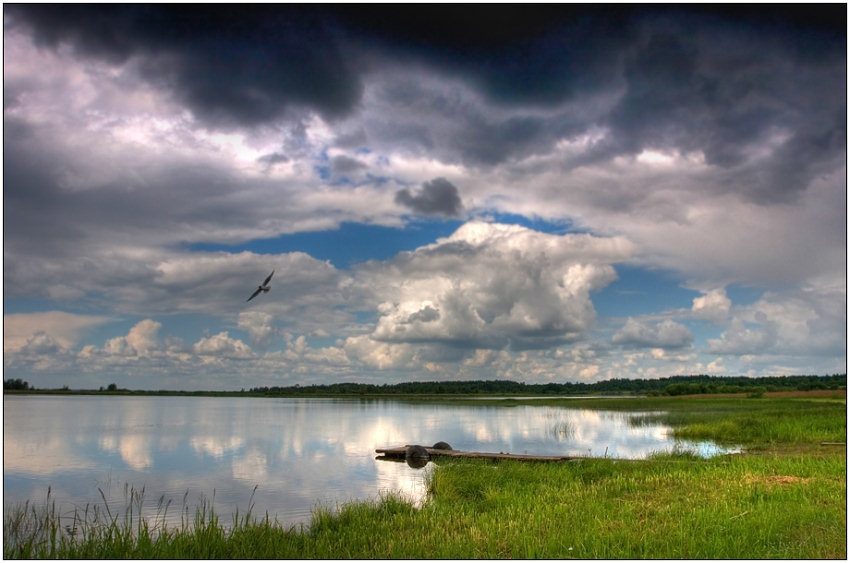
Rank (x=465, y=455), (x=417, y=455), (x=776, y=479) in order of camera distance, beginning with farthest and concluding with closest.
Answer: (x=417, y=455), (x=465, y=455), (x=776, y=479)

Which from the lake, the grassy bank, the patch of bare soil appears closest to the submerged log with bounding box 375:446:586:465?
the lake

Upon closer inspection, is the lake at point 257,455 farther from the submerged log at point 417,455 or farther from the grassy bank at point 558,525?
the grassy bank at point 558,525

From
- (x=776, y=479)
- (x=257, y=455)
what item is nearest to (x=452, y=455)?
(x=257, y=455)

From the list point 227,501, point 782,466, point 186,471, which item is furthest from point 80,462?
point 782,466

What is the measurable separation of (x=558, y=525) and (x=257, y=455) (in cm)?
2356

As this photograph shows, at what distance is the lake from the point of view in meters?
20.6

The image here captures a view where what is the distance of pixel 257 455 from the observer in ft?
105

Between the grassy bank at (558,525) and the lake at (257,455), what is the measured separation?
101 inches

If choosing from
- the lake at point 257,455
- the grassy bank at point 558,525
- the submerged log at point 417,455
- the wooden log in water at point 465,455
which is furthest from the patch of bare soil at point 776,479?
the submerged log at point 417,455

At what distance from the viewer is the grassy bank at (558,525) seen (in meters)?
10.3

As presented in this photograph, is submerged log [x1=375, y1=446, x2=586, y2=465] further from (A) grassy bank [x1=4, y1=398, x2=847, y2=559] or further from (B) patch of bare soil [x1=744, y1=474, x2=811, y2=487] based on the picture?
(B) patch of bare soil [x1=744, y1=474, x2=811, y2=487]

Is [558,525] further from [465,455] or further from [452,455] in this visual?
[452,455]

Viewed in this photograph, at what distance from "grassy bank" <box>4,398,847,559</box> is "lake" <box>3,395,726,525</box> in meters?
2.56

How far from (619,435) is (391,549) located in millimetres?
31875
